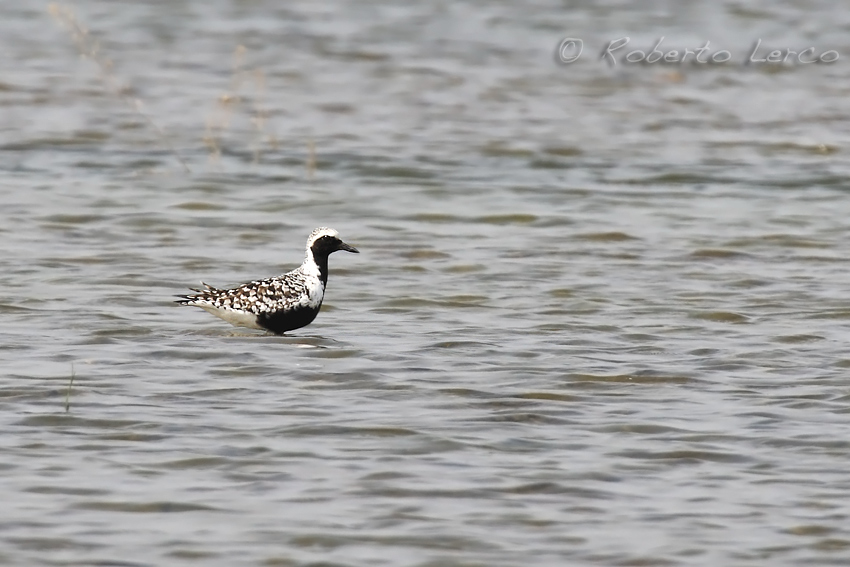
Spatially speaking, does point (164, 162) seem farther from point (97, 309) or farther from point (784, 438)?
point (784, 438)

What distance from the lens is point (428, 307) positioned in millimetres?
13297

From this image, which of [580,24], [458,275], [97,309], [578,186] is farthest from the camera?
[580,24]

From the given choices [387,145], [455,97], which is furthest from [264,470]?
[455,97]

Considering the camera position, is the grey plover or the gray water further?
the grey plover

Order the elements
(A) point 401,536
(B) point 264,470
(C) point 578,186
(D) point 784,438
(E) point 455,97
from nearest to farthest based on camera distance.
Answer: (A) point 401,536 → (B) point 264,470 → (D) point 784,438 → (C) point 578,186 → (E) point 455,97

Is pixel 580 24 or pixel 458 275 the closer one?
pixel 458 275

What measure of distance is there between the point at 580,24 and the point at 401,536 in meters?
23.2

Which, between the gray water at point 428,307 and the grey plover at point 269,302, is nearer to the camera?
the gray water at point 428,307

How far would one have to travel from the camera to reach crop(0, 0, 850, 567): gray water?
8.04m

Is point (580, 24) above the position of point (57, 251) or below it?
above

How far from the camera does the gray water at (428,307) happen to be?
804cm

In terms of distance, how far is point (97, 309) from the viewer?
12781 mm

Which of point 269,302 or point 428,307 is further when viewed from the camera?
point 428,307

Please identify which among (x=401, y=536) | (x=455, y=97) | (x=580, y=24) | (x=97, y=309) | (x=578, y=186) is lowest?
(x=401, y=536)
